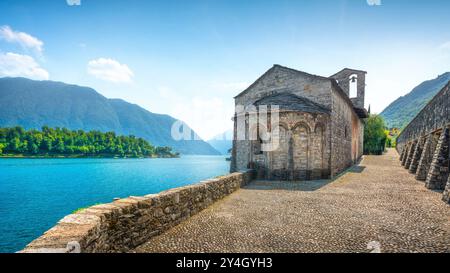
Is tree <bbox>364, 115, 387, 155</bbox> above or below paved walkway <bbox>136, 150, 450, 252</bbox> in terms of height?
above

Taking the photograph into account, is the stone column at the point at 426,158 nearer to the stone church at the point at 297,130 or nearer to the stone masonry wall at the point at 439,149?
the stone masonry wall at the point at 439,149

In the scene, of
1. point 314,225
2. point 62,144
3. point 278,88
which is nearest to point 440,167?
point 314,225

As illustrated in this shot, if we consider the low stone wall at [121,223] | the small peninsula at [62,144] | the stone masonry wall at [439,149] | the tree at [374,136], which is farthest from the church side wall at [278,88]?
the small peninsula at [62,144]

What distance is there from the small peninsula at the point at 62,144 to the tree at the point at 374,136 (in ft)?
330

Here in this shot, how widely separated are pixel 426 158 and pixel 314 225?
38.6ft

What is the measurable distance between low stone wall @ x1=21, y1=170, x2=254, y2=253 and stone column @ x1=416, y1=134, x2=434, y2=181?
13487 millimetres

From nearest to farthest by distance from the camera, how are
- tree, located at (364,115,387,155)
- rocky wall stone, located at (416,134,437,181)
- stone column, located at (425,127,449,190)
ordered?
stone column, located at (425,127,449,190) < rocky wall stone, located at (416,134,437,181) < tree, located at (364,115,387,155)

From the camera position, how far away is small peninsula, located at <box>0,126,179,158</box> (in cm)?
8138

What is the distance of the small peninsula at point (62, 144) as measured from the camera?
81.4m

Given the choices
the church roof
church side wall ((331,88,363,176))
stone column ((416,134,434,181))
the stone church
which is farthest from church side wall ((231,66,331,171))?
stone column ((416,134,434,181))

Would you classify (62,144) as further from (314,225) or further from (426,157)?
(426,157)

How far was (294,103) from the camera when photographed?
14.3m

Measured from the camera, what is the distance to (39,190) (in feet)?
78.5

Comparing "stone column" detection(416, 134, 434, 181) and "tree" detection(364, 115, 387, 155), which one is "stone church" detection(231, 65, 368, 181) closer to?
"stone column" detection(416, 134, 434, 181)
